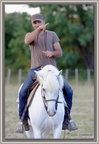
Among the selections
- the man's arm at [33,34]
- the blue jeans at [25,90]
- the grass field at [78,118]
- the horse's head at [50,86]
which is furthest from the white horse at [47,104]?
the grass field at [78,118]

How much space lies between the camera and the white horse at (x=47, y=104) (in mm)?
6285

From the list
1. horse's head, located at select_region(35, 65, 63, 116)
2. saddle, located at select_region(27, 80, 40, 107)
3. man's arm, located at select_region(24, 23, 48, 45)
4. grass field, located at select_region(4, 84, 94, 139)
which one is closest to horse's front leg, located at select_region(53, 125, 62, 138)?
horse's head, located at select_region(35, 65, 63, 116)

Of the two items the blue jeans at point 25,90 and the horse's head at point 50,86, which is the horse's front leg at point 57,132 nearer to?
the horse's head at point 50,86

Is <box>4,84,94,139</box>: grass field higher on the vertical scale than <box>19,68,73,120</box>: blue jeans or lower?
lower

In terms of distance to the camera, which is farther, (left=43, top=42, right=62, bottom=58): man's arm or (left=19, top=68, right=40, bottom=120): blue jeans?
(left=19, top=68, right=40, bottom=120): blue jeans

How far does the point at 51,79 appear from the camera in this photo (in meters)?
6.32

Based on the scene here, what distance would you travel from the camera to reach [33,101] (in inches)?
280

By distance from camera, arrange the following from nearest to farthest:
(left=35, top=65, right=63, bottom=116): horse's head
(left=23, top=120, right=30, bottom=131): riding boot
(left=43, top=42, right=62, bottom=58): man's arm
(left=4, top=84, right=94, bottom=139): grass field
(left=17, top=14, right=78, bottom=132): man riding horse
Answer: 1. (left=35, top=65, right=63, bottom=116): horse's head
2. (left=43, top=42, right=62, bottom=58): man's arm
3. (left=17, top=14, right=78, bottom=132): man riding horse
4. (left=23, top=120, right=30, bottom=131): riding boot
5. (left=4, top=84, right=94, bottom=139): grass field

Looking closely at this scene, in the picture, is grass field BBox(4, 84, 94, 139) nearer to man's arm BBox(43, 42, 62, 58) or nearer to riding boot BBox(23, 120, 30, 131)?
riding boot BBox(23, 120, 30, 131)

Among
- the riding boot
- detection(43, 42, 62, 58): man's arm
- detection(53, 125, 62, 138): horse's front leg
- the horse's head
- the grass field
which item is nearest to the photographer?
the horse's head

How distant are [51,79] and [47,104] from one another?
42 centimetres

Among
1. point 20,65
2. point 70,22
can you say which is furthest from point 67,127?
point 20,65

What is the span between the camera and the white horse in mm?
6285

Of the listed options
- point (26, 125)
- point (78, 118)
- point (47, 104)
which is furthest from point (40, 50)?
point (78, 118)
